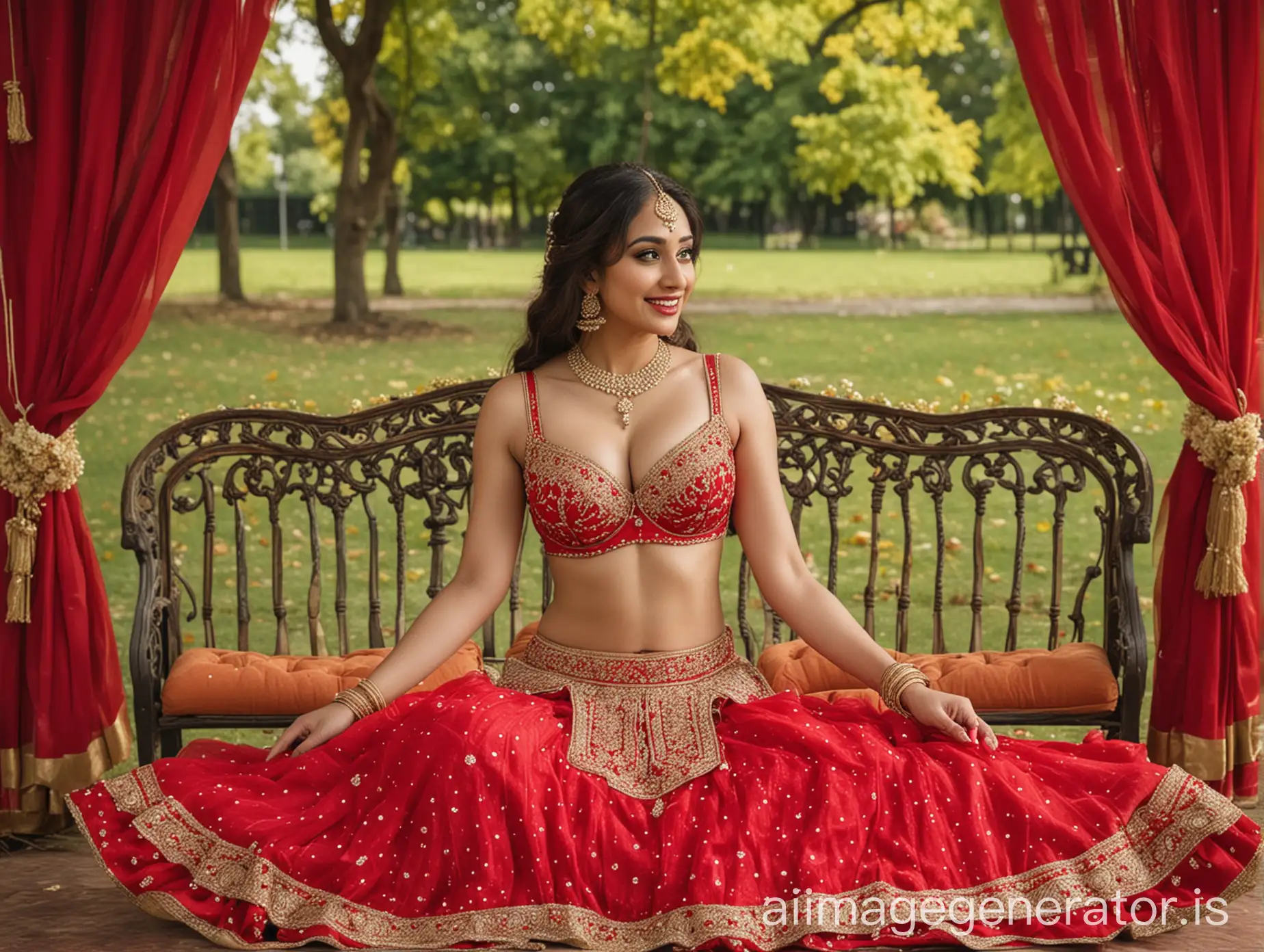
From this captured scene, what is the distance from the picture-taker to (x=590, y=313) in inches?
144

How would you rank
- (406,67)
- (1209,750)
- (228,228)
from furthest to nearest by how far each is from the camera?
1. (228,228)
2. (406,67)
3. (1209,750)

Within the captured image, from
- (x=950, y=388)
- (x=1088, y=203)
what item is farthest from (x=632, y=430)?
(x=950, y=388)

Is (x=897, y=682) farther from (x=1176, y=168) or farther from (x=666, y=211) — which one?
(x=1176, y=168)

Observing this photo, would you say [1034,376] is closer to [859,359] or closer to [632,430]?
[859,359]

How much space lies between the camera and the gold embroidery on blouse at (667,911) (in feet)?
9.87

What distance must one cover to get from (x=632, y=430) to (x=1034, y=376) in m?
10.6

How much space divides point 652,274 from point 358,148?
10864mm

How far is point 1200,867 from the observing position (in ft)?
10.4

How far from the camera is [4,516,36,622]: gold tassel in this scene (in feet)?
13.5

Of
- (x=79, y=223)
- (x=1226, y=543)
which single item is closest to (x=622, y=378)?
(x=79, y=223)

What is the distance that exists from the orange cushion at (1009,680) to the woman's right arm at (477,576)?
3.02ft

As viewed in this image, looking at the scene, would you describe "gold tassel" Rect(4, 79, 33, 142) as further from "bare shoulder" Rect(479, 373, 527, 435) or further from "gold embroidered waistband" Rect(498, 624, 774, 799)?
"gold embroidered waistband" Rect(498, 624, 774, 799)

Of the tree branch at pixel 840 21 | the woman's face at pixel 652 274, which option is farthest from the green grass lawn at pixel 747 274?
the woman's face at pixel 652 274

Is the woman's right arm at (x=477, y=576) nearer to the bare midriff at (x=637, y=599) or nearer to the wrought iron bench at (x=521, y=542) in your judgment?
the bare midriff at (x=637, y=599)
